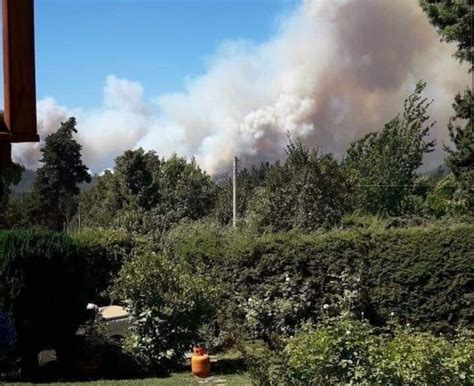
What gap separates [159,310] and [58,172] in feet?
131

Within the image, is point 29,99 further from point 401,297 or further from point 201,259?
point 201,259

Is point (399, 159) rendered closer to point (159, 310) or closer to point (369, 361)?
point (159, 310)

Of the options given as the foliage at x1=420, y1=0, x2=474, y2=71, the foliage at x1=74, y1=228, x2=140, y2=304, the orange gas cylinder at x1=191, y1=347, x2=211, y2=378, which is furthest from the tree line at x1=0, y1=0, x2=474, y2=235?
the orange gas cylinder at x1=191, y1=347, x2=211, y2=378

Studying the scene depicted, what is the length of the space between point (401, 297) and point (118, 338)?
16.4ft

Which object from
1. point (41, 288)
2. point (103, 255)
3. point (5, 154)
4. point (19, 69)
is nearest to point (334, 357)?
point (5, 154)

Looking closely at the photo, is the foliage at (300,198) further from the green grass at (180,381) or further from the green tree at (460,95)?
the green grass at (180,381)

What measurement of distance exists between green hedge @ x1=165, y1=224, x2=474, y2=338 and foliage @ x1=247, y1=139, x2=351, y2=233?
18.2 feet

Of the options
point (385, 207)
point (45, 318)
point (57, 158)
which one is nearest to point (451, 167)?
point (385, 207)

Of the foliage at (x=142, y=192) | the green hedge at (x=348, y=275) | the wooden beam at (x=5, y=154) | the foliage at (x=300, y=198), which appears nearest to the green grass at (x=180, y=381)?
the green hedge at (x=348, y=275)

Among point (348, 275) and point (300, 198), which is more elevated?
point (300, 198)

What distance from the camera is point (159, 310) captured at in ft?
34.8

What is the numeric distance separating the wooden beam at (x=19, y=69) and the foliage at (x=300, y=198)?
1568cm

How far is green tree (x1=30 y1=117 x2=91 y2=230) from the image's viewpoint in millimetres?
48138

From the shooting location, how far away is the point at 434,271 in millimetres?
10625
